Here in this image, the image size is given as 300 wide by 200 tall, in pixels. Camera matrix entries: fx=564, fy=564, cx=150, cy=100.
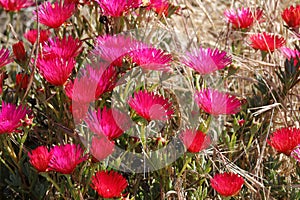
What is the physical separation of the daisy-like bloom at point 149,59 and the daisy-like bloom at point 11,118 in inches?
10.4

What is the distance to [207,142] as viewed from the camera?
124 centimetres

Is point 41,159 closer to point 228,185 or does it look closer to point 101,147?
point 101,147

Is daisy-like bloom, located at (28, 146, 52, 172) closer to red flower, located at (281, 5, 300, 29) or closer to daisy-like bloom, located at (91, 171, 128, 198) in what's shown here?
daisy-like bloom, located at (91, 171, 128, 198)

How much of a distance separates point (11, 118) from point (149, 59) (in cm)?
31

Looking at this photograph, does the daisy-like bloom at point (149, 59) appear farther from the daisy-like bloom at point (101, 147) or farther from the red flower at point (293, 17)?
the red flower at point (293, 17)

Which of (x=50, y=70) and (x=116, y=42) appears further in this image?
(x=116, y=42)

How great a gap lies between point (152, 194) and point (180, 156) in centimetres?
12

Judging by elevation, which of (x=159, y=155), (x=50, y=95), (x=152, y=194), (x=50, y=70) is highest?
(x=50, y=70)

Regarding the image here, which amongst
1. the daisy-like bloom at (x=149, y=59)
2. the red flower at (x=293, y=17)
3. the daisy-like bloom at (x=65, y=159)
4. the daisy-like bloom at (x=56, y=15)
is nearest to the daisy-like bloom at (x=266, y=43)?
the red flower at (x=293, y=17)

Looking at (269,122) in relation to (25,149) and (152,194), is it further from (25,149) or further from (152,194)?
(25,149)

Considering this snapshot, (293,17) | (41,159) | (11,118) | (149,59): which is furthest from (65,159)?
(293,17)

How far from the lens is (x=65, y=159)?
42.0 inches

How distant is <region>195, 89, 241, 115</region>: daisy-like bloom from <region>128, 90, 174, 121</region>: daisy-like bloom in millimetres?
85

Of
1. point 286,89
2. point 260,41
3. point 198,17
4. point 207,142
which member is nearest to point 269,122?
point 286,89
